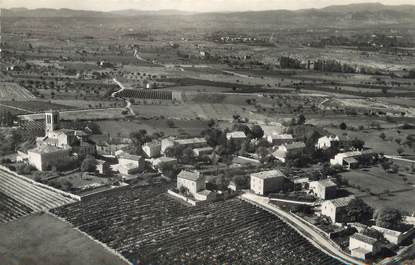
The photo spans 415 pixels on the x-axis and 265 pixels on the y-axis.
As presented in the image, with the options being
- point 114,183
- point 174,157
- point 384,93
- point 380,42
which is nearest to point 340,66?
point 384,93

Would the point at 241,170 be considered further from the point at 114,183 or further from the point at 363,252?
the point at 363,252

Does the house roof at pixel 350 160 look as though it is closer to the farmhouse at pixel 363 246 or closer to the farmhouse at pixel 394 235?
the farmhouse at pixel 394 235

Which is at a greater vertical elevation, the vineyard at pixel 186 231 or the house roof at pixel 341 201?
the house roof at pixel 341 201

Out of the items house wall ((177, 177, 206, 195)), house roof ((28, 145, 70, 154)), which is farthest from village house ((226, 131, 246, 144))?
house roof ((28, 145, 70, 154))

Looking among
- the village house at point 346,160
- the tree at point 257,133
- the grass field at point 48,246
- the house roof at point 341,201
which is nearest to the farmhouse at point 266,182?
the house roof at point 341,201

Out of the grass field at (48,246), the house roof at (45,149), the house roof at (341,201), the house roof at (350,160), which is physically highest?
the house roof at (45,149)

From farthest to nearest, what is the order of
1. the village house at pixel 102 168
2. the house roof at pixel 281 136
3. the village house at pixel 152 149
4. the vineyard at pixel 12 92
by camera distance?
the vineyard at pixel 12 92
the house roof at pixel 281 136
the village house at pixel 152 149
the village house at pixel 102 168

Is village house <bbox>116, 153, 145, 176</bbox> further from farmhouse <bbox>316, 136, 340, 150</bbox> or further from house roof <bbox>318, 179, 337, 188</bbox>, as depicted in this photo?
farmhouse <bbox>316, 136, 340, 150</bbox>
